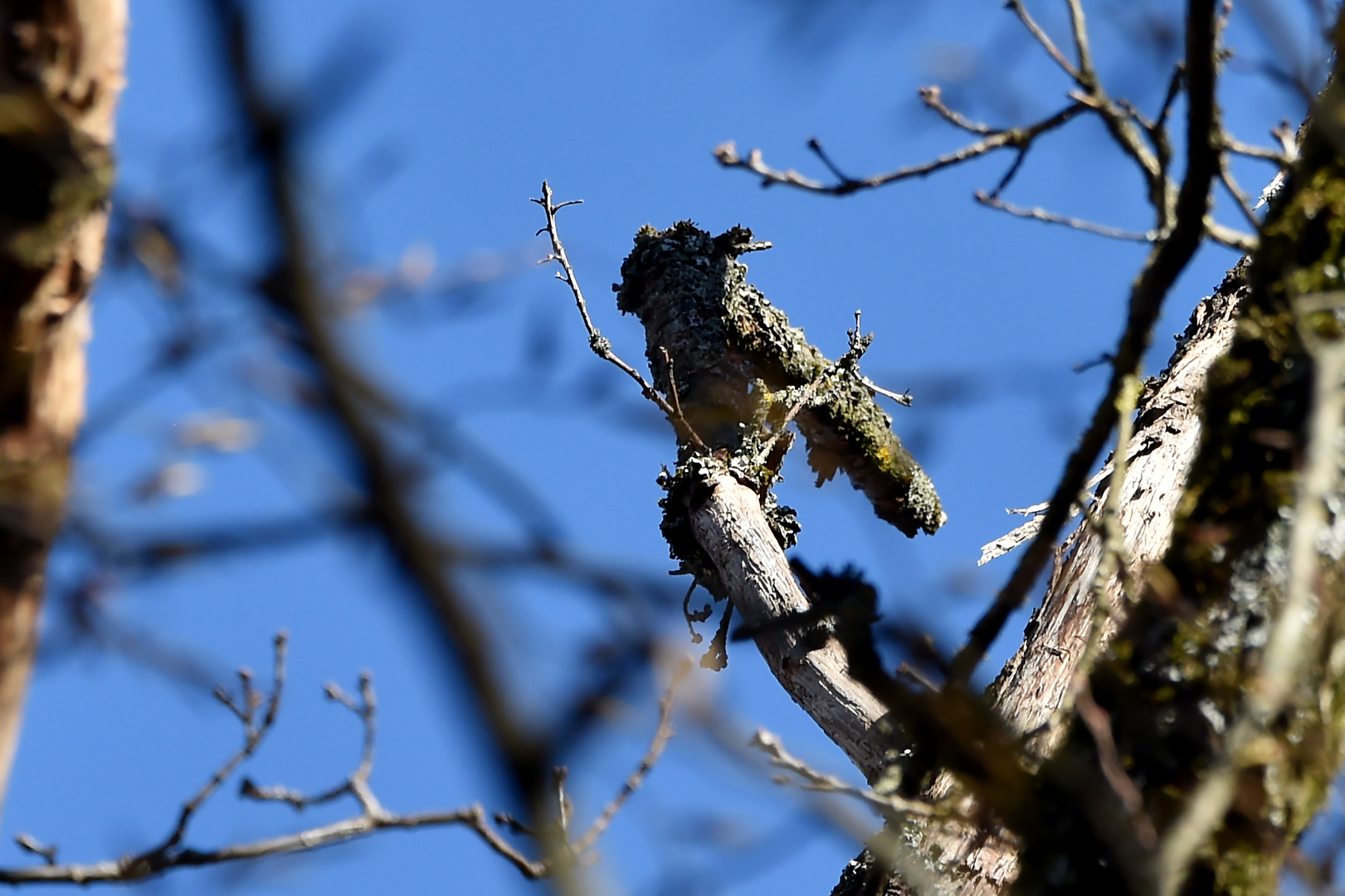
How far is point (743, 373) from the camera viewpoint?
3381 millimetres

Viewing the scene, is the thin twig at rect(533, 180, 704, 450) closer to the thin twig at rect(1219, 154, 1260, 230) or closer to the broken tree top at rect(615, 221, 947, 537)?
the broken tree top at rect(615, 221, 947, 537)

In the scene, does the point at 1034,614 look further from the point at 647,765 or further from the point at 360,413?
the point at 360,413

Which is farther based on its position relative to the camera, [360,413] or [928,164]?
[928,164]

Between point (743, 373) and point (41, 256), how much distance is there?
7.92ft

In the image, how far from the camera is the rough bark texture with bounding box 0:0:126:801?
1.15 m

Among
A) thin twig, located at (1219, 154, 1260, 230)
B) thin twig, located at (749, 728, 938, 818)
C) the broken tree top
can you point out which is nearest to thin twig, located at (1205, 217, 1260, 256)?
thin twig, located at (1219, 154, 1260, 230)

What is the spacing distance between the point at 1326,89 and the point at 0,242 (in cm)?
191

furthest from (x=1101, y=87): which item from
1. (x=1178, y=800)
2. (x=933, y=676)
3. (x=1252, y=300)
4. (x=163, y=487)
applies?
(x=163, y=487)

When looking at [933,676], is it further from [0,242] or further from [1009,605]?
[0,242]

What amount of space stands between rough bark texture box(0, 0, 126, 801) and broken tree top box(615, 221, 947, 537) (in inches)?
85.0

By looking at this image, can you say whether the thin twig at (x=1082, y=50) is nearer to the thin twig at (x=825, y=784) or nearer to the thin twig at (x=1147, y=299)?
the thin twig at (x=1147, y=299)

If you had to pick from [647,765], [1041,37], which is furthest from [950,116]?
[647,765]

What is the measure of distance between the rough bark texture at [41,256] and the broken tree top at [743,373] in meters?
2.16

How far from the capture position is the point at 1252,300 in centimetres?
157
